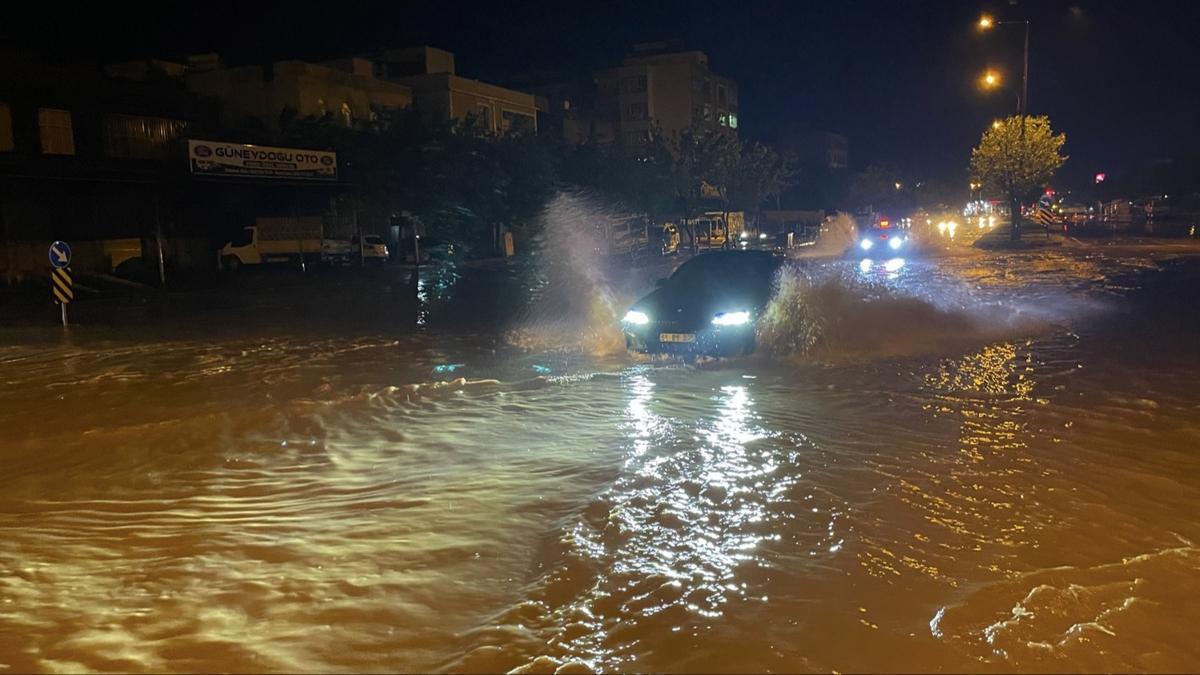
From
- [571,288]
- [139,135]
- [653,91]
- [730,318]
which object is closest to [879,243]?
[571,288]

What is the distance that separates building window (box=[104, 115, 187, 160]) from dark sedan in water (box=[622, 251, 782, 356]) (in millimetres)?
27339

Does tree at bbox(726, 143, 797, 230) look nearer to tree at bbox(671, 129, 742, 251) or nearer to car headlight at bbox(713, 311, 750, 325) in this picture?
tree at bbox(671, 129, 742, 251)

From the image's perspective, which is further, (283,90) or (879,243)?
(283,90)

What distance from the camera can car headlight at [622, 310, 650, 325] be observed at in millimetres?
12898

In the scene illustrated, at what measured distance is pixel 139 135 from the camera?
3500cm

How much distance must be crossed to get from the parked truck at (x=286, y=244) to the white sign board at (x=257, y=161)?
4675 millimetres

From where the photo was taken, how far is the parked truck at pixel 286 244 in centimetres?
3584

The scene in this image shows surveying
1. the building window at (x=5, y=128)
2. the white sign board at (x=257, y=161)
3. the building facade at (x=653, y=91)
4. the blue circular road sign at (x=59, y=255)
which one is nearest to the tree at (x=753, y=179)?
the building facade at (x=653, y=91)

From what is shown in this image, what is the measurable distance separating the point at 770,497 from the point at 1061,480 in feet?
7.49

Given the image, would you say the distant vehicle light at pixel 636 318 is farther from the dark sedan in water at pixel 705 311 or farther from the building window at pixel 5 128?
the building window at pixel 5 128

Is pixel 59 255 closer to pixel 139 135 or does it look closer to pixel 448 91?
pixel 139 135

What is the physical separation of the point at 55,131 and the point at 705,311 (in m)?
28.4

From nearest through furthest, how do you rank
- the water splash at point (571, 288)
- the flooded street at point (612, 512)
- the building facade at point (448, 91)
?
the flooded street at point (612, 512) < the water splash at point (571, 288) < the building facade at point (448, 91)

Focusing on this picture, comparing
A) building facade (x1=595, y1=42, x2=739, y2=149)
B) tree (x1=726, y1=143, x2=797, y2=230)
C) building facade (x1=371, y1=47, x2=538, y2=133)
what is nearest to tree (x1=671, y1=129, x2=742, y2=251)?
tree (x1=726, y1=143, x2=797, y2=230)
